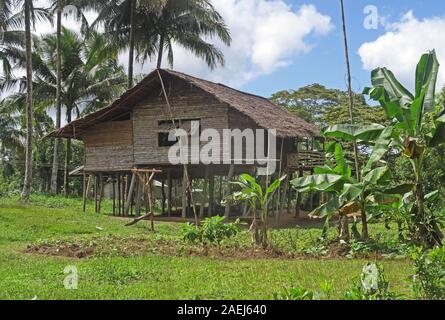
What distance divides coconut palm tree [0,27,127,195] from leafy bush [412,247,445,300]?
1033 inches

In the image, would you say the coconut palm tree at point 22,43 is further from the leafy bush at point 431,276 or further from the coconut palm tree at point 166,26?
the leafy bush at point 431,276

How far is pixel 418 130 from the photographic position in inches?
321

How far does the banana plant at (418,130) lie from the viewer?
7.97 metres

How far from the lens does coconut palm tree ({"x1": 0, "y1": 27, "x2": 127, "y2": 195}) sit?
29922mm

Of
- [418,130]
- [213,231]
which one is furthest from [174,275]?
[418,130]

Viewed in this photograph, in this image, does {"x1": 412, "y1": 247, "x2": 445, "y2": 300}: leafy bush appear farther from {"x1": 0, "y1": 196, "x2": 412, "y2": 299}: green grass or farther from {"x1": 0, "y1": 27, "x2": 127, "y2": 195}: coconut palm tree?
{"x1": 0, "y1": 27, "x2": 127, "y2": 195}: coconut palm tree

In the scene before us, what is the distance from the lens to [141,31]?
26.1 metres

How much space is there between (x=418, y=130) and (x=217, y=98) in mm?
10611

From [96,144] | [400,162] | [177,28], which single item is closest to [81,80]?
[177,28]

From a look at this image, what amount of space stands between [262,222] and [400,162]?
9.65m

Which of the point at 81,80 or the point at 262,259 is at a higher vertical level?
the point at 81,80

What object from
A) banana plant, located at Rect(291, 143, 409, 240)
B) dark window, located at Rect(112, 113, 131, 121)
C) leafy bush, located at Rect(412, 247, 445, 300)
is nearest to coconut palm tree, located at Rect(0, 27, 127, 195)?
dark window, located at Rect(112, 113, 131, 121)

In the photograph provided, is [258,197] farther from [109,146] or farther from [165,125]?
[109,146]
